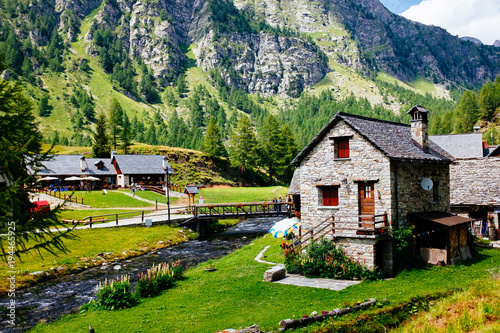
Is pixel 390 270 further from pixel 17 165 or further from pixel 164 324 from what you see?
pixel 17 165

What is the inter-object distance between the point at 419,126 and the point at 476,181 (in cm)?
1003

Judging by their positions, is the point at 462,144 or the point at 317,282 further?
the point at 462,144

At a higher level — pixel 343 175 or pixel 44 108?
pixel 44 108

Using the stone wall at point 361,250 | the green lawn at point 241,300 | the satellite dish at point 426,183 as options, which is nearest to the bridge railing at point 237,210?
the satellite dish at point 426,183

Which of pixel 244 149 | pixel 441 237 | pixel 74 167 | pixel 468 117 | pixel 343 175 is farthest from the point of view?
pixel 468 117

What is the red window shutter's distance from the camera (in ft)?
76.5

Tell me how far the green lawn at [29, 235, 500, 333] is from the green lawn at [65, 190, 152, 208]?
117 feet

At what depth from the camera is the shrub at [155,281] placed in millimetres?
19609

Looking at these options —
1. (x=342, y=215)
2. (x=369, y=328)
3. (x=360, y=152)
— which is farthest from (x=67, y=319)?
(x=360, y=152)

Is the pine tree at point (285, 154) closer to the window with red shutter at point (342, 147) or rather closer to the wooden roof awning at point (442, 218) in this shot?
the wooden roof awning at point (442, 218)

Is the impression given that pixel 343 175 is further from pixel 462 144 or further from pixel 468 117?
pixel 468 117

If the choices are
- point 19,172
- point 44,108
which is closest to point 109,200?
point 19,172

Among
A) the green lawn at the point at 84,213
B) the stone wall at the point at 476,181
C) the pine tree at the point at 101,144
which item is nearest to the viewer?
the stone wall at the point at 476,181

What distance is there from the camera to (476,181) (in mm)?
31391
